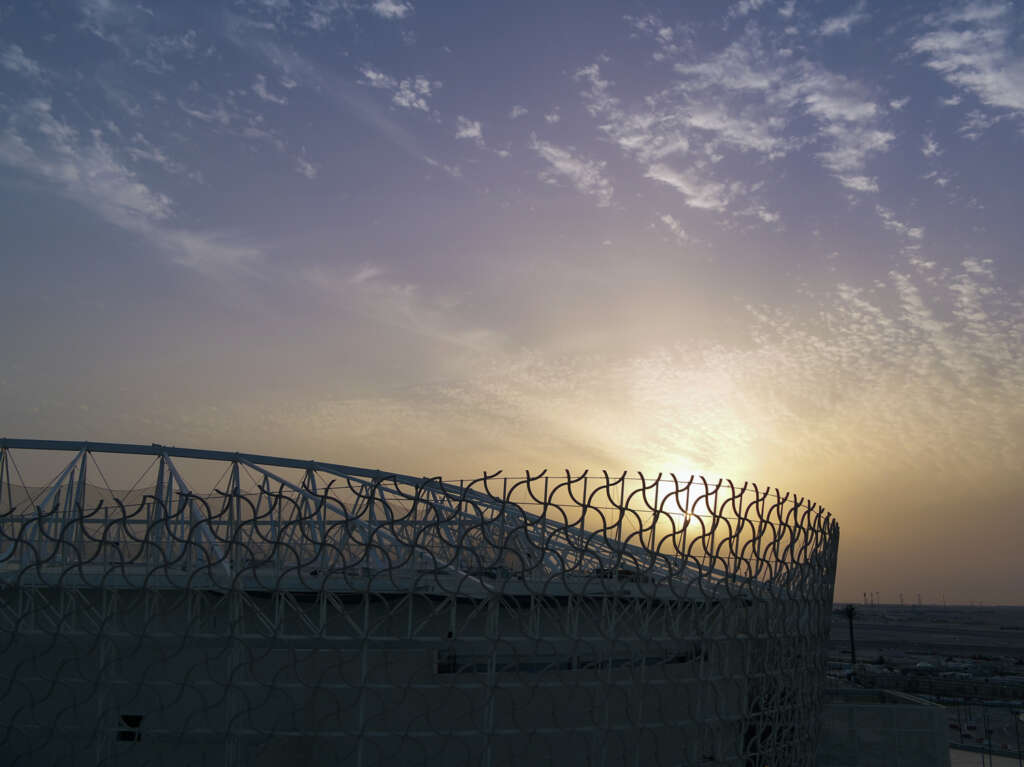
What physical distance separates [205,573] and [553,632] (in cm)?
840

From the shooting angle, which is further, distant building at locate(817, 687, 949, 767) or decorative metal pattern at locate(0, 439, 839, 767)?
distant building at locate(817, 687, 949, 767)

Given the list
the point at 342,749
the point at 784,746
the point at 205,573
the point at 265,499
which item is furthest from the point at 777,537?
the point at 205,573

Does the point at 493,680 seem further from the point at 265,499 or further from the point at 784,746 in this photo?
the point at 784,746

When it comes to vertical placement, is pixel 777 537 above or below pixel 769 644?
above

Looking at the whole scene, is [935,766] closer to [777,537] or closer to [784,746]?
[784,746]

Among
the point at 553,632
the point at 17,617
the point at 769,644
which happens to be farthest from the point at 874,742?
the point at 17,617

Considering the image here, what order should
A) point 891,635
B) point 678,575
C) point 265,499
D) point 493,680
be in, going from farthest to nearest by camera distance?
point 891,635, point 265,499, point 678,575, point 493,680

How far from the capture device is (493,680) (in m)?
16.4

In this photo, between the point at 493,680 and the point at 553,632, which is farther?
the point at 553,632

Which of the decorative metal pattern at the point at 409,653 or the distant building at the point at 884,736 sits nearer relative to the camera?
the decorative metal pattern at the point at 409,653

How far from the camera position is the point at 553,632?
20.3 metres

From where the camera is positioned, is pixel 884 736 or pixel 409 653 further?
pixel 884 736

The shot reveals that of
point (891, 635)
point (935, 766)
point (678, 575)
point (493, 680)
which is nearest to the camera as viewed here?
point (493, 680)

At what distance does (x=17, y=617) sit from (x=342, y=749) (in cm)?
712
